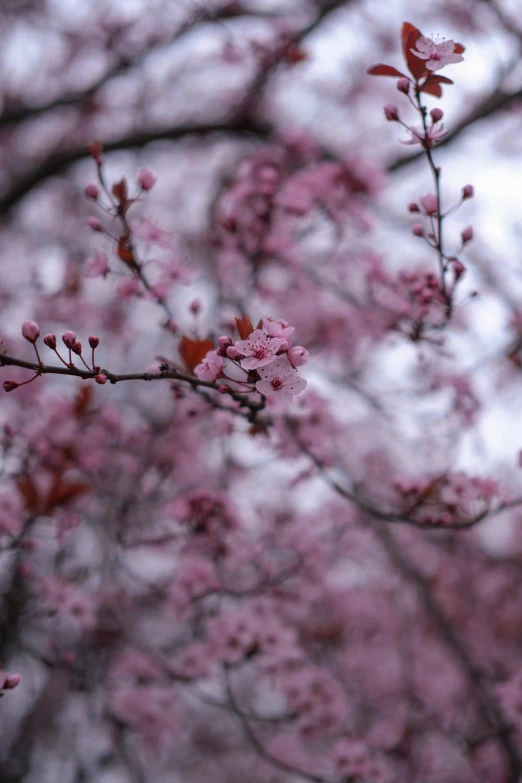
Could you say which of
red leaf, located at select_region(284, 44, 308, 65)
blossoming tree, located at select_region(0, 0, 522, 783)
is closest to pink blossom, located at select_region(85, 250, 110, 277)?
blossoming tree, located at select_region(0, 0, 522, 783)

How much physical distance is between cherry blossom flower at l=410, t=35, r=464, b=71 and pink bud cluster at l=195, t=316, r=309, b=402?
0.79 metres

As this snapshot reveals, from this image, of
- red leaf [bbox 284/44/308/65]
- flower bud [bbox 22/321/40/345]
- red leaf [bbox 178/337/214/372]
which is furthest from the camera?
red leaf [bbox 284/44/308/65]

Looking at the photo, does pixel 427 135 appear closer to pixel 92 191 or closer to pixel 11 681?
pixel 92 191

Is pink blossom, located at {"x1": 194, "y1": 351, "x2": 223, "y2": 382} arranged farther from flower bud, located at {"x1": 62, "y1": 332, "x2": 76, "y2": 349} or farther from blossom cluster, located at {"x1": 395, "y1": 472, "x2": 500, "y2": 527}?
blossom cluster, located at {"x1": 395, "y1": 472, "x2": 500, "y2": 527}

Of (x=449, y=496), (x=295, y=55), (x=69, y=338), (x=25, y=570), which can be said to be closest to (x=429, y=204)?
(x=449, y=496)

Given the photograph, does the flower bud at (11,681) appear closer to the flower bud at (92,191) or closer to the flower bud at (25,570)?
the flower bud at (25,570)

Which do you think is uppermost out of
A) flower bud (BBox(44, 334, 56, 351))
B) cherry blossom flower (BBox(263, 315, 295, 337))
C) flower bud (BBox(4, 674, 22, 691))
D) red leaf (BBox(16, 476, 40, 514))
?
cherry blossom flower (BBox(263, 315, 295, 337))

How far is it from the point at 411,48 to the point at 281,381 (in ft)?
3.00

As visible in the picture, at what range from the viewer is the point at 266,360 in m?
1.31

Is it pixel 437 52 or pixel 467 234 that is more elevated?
pixel 437 52

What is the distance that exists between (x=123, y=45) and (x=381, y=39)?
2920mm

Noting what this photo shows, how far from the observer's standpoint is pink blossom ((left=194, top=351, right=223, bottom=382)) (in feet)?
4.73

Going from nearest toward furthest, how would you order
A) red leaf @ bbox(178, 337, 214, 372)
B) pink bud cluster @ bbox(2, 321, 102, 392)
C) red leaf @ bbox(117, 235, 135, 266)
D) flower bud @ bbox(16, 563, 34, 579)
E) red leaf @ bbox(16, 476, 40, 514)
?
pink bud cluster @ bbox(2, 321, 102, 392) → red leaf @ bbox(178, 337, 214, 372) → red leaf @ bbox(117, 235, 135, 266) → red leaf @ bbox(16, 476, 40, 514) → flower bud @ bbox(16, 563, 34, 579)

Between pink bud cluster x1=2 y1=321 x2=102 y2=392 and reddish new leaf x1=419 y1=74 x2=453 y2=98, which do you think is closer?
pink bud cluster x1=2 y1=321 x2=102 y2=392
